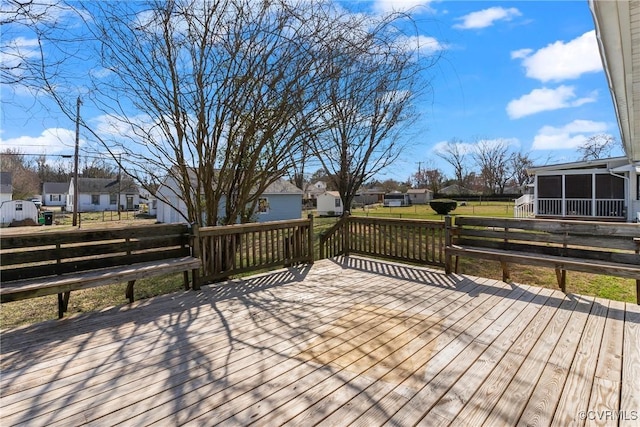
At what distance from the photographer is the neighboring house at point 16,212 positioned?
20703 mm

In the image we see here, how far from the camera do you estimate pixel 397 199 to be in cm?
4591

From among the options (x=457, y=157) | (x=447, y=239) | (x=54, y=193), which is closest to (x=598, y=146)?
(x=457, y=157)

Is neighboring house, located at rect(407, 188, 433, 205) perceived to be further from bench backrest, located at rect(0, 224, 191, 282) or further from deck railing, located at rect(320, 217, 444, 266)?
bench backrest, located at rect(0, 224, 191, 282)

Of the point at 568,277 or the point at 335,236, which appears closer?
the point at 568,277

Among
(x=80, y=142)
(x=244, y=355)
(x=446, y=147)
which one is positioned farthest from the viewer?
(x=446, y=147)

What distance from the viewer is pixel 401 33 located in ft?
14.4

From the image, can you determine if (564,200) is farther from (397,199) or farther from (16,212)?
(16,212)

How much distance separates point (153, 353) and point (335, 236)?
13.6 ft

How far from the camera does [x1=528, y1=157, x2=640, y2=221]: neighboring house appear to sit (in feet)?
45.4

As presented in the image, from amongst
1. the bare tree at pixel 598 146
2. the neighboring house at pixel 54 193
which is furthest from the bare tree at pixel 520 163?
the neighboring house at pixel 54 193

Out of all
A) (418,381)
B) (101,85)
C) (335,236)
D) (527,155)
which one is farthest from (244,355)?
(527,155)

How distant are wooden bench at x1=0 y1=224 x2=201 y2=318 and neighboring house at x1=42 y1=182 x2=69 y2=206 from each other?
160 ft

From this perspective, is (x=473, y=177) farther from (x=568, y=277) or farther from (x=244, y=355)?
(x=244, y=355)

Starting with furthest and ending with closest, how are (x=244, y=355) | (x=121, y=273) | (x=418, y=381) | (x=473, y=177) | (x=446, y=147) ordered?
(x=473, y=177)
(x=446, y=147)
(x=121, y=273)
(x=244, y=355)
(x=418, y=381)
